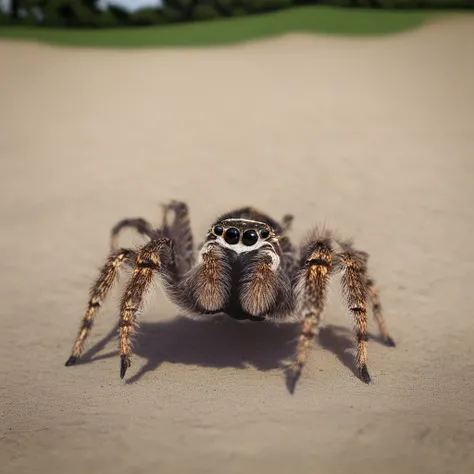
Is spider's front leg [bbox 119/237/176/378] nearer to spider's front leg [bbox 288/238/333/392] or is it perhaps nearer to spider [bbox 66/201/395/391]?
spider [bbox 66/201/395/391]

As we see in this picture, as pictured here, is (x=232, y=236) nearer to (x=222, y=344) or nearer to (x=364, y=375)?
(x=222, y=344)

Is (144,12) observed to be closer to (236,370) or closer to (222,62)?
(222,62)

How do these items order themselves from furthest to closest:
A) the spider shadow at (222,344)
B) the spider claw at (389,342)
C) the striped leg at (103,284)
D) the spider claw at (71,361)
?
the spider claw at (389,342), the spider claw at (71,361), the spider shadow at (222,344), the striped leg at (103,284)

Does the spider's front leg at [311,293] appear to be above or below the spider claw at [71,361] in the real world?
above

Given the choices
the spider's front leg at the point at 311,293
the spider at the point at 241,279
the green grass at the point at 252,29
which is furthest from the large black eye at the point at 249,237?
the green grass at the point at 252,29

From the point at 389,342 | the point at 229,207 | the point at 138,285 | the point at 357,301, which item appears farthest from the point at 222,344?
the point at 229,207

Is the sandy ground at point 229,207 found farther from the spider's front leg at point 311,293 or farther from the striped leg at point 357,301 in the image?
the spider's front leg at point 311,293
